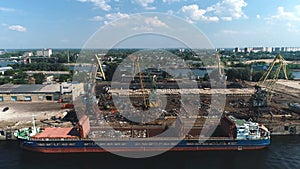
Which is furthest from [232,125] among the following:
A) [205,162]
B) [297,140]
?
[297,140]

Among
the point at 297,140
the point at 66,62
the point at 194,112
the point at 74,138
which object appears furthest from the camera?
the point at 66,62

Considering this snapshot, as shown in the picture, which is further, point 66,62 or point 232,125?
point 66,62

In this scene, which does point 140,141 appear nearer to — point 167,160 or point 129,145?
point 129,145

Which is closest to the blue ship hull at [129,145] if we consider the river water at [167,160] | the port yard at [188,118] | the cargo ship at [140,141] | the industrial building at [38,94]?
the cargo ship at [140,141]

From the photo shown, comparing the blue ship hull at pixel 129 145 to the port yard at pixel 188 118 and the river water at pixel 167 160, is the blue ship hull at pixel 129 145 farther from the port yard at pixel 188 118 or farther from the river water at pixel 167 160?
the port yard at pixel 188 118

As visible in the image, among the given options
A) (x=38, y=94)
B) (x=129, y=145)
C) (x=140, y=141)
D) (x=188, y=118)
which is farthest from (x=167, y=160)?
(x=38, y=94)

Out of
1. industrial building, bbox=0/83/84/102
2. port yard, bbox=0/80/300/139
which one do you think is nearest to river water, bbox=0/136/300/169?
port yard, bbox=0/80/300/139

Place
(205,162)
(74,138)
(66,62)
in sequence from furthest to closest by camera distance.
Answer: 1. (66,62)
2. (74,138)
3. (205,162)

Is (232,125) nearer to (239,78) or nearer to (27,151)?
(27,151)
